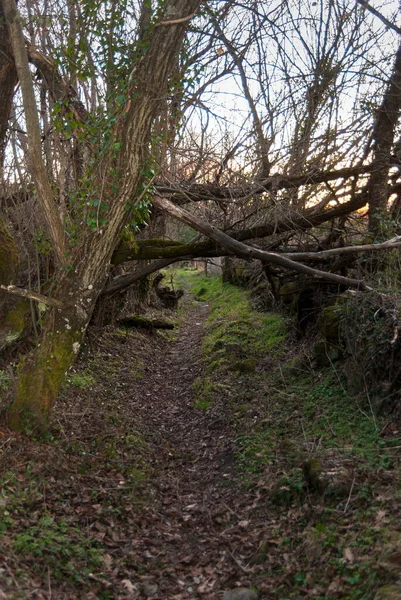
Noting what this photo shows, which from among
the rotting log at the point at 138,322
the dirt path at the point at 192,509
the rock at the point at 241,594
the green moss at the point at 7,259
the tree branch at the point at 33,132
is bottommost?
the dirt path at the point at 192,509

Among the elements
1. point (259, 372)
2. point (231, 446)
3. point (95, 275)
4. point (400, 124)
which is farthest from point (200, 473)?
point (400, 124)

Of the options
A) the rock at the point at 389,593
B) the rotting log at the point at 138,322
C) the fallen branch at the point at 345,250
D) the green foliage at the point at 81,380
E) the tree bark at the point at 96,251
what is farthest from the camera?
the rotting log at the point at 138,322

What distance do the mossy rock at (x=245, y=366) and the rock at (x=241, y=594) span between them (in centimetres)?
619

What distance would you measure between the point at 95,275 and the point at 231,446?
124 inches

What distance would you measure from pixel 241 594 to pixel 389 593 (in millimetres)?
1229

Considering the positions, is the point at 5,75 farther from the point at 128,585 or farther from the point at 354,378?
the point at 128,585

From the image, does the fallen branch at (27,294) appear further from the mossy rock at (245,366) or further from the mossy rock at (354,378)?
the mossy rock at (245,366)

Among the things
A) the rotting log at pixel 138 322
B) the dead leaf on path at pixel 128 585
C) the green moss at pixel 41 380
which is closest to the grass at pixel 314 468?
the dead leaf on path at pixel 128 585

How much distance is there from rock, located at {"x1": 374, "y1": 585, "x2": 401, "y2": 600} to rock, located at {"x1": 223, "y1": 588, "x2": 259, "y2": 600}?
104 cm

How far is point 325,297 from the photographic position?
10.6 meters

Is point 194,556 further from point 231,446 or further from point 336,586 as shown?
point 231,446

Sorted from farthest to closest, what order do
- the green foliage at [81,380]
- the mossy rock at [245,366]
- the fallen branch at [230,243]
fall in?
1. the mossy rock at [245,366]
2. the green foliage at [81,380]
3. the fallen branch at [230,243]

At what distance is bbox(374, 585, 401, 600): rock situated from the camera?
3.51 metres

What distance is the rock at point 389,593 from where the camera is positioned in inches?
138
